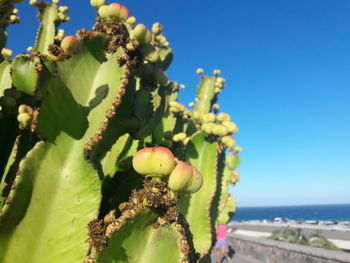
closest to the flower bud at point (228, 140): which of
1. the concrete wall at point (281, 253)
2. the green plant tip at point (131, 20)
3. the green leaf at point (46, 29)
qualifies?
the green plant tip at point (131, 20)

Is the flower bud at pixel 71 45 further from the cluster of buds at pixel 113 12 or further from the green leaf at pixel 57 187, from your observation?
the cluster of buds at pixel 113 12

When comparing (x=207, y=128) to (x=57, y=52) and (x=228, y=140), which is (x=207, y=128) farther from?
(x=57, y=52)

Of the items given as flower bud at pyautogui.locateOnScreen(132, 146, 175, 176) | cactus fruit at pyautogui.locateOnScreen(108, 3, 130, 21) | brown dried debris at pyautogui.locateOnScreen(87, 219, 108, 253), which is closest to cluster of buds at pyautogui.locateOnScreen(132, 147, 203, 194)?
flower bud at pyautogui.locateOnScreen(132, 146, 175, 176)

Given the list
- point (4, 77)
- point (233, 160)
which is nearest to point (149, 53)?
point (4, 77)

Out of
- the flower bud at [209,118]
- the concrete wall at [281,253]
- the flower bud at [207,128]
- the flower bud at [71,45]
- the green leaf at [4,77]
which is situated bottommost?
the concrete wall at [281,253]

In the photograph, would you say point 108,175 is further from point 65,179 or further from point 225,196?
point 225,196

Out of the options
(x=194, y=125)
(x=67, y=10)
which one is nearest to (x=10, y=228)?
(x=67, y=10)
